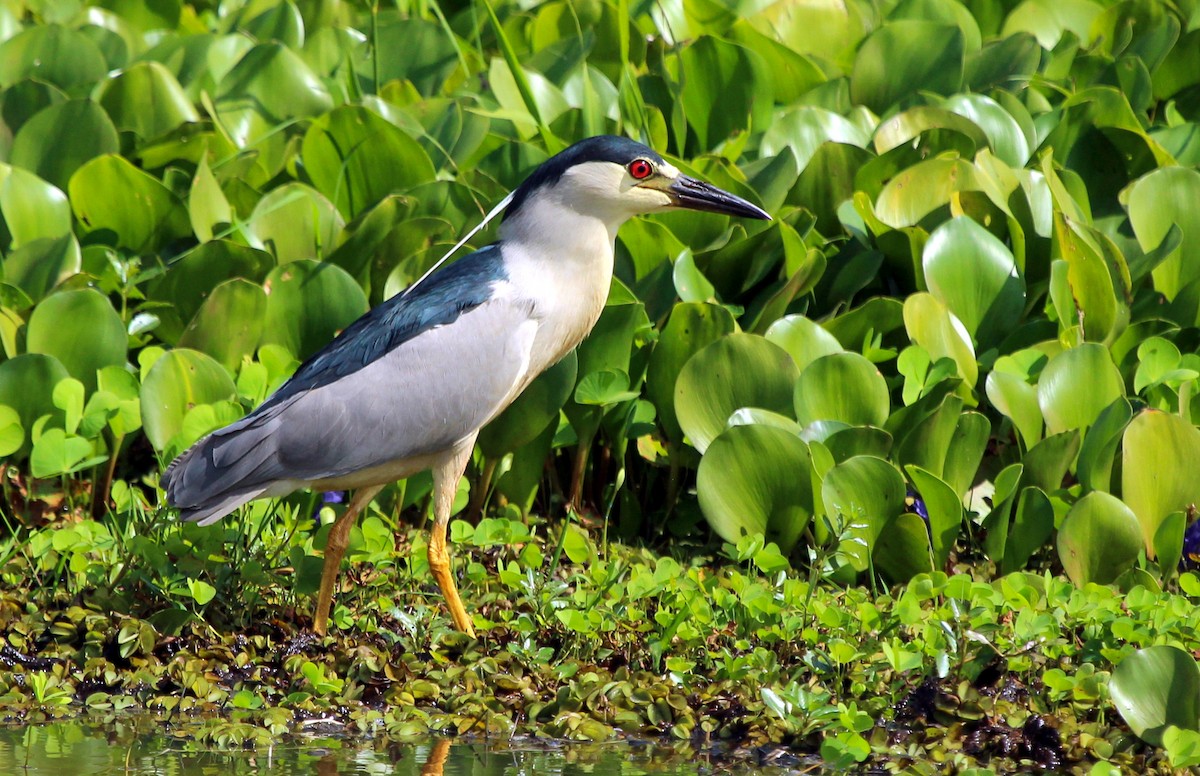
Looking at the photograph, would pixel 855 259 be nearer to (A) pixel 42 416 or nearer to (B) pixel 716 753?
Answer: (B) pixel 716 753

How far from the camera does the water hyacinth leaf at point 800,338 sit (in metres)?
4.84

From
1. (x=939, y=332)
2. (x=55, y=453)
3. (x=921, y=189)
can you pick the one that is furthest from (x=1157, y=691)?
(x=55, y=453)

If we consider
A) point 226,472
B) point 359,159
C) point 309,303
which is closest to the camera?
point 226,472

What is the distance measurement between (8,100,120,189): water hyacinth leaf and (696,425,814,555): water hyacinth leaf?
9.94 feet

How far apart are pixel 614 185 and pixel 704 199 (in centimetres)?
30

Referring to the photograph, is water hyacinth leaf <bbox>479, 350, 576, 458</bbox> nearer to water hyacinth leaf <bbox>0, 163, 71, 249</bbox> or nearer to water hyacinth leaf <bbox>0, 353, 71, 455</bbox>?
water hyacinth leaf <bbox>0, 353, 71, 455</bbox>

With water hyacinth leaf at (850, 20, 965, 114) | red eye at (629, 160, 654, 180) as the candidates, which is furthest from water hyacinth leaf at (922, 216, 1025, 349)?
water hyacinth leaf at (850, 20, 965, 114)

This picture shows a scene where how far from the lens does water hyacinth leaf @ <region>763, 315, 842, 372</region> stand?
15.9 feet

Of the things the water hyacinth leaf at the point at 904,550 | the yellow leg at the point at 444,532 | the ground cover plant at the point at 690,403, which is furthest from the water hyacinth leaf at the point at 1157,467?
the yellow leg at the point at 444,532

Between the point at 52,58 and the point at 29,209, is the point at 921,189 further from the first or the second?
the point at 52,58

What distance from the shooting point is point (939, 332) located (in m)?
4.78

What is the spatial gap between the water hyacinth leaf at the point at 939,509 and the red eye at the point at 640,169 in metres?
1.21

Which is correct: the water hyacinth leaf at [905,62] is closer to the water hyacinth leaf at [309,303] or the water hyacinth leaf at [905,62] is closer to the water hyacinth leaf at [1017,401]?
the water hyacinth leaf at [1017,401]

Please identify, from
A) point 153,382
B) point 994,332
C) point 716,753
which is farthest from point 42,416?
point 994,332
